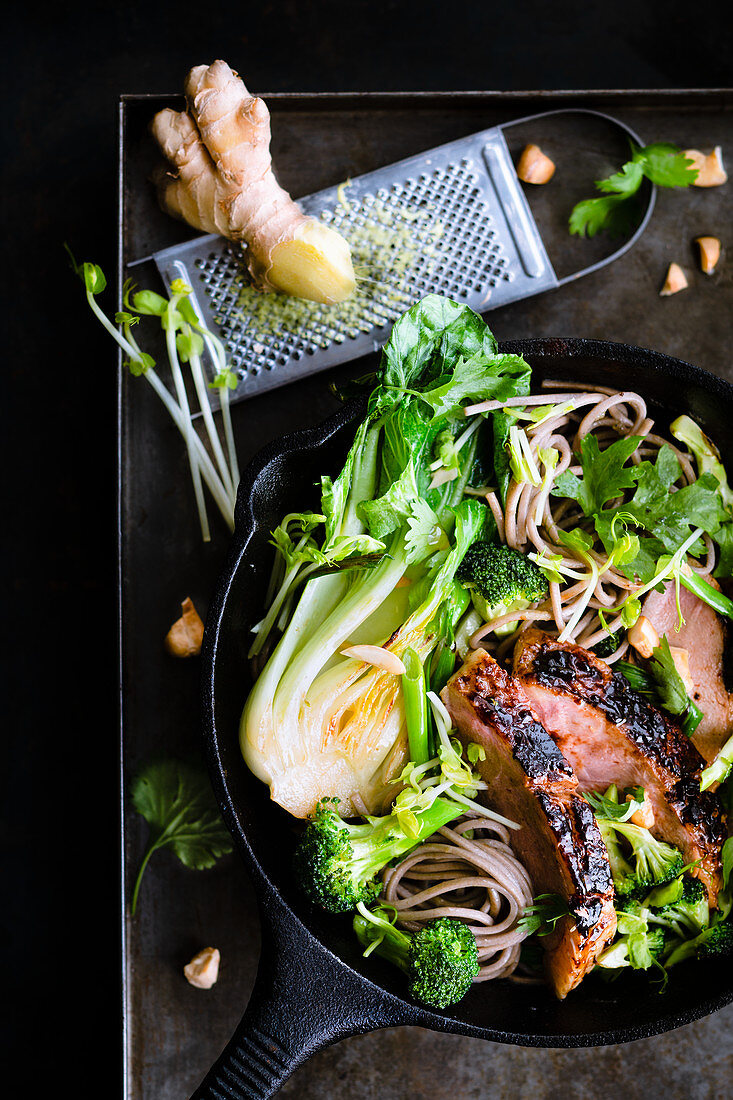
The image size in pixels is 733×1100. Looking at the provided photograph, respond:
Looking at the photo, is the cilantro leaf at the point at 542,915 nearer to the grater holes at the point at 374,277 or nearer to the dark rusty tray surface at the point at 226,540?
the dark rusty tray surface at the point at 226,540

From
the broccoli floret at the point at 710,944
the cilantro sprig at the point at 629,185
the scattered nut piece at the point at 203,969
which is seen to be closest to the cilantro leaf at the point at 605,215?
the cilantro sprig at the point at 629,185

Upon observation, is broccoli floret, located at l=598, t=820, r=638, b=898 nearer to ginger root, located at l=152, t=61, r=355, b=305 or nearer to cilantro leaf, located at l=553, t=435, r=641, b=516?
cilantro leaf, located at l=553, t=435, r=641, b=516

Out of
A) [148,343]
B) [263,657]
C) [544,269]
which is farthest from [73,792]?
[544,269]

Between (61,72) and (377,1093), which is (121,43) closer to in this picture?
(61,72)

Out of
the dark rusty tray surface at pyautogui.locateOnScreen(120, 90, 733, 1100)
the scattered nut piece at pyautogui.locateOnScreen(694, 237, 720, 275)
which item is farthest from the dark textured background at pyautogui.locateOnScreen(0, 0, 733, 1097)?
the scattered nut piece at pyautogui.locateOnScreen(694, 237, 720, 275)

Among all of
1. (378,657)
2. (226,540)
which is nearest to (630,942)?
(378,657)

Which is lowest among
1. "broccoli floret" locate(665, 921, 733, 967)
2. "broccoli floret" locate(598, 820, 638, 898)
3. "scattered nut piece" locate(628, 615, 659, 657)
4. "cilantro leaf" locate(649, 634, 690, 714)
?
"broccoli floret" locate(665, 921, 733, 967)
